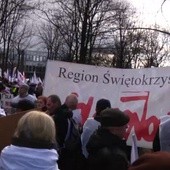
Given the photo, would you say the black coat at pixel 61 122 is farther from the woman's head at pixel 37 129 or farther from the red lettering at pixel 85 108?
the woman's head at pixel 37 129

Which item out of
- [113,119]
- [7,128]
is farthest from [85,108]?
[113,119]

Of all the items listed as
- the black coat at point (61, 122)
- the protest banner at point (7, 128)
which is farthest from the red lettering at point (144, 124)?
the protest banner at point (7, 128)

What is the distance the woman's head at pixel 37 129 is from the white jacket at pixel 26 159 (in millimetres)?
86

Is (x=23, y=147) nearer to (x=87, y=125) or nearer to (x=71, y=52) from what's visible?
(x=87, y=125)

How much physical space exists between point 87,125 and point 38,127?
2793 millimetres

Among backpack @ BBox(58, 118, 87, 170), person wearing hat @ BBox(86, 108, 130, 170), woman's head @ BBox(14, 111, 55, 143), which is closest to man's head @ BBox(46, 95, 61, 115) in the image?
backpack @ BBox(58, 118, 87, 170)

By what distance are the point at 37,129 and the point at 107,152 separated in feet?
2.49

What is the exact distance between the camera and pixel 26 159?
367 cm

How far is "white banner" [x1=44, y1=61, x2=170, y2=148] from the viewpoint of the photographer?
8195 mm

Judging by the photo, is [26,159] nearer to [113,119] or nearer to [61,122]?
[113,119]

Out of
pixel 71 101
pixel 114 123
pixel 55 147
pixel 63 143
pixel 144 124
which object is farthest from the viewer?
pixel 144 124

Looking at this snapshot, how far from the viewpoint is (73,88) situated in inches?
382

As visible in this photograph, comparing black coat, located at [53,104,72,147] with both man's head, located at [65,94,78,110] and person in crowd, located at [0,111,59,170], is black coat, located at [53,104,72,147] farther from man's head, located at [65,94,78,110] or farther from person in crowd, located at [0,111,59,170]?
person in crowd, located at [0,111,59,170]

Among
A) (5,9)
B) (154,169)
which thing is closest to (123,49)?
(5,9)
